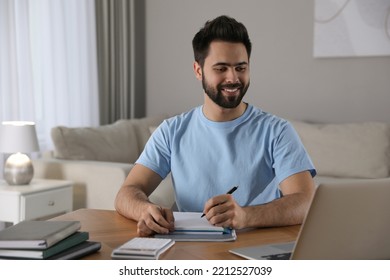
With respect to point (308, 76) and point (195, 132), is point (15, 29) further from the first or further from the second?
point (195, 132)

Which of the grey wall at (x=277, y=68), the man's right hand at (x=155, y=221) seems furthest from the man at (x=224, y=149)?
the grey wall at (x=277, y=68)

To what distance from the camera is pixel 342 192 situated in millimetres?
1144

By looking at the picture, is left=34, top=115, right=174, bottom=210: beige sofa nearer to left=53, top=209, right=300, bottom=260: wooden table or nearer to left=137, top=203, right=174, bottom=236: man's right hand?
left=53, top=209, right=300, bottom=260: wooden table

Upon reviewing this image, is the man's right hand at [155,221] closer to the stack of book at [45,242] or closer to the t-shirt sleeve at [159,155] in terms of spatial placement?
the stack of book at [45,242]

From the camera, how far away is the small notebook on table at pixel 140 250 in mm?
1356

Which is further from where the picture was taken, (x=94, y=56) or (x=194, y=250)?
(x=94, y=56)

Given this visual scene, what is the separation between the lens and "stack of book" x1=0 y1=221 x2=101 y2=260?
1321 millimetres

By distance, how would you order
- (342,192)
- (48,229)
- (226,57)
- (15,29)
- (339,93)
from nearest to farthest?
→ (342,192) < (48,229) < (226,57) < (15,29) < (339,93)

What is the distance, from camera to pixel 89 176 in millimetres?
3723

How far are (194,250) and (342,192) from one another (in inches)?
16.5

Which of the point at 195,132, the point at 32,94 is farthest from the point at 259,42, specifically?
the point at 195,132

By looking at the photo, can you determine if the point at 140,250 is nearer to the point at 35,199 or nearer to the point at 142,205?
the point at 142,205

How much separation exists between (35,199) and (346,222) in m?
2.52

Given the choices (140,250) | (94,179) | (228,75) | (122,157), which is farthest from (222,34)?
(122,157)
